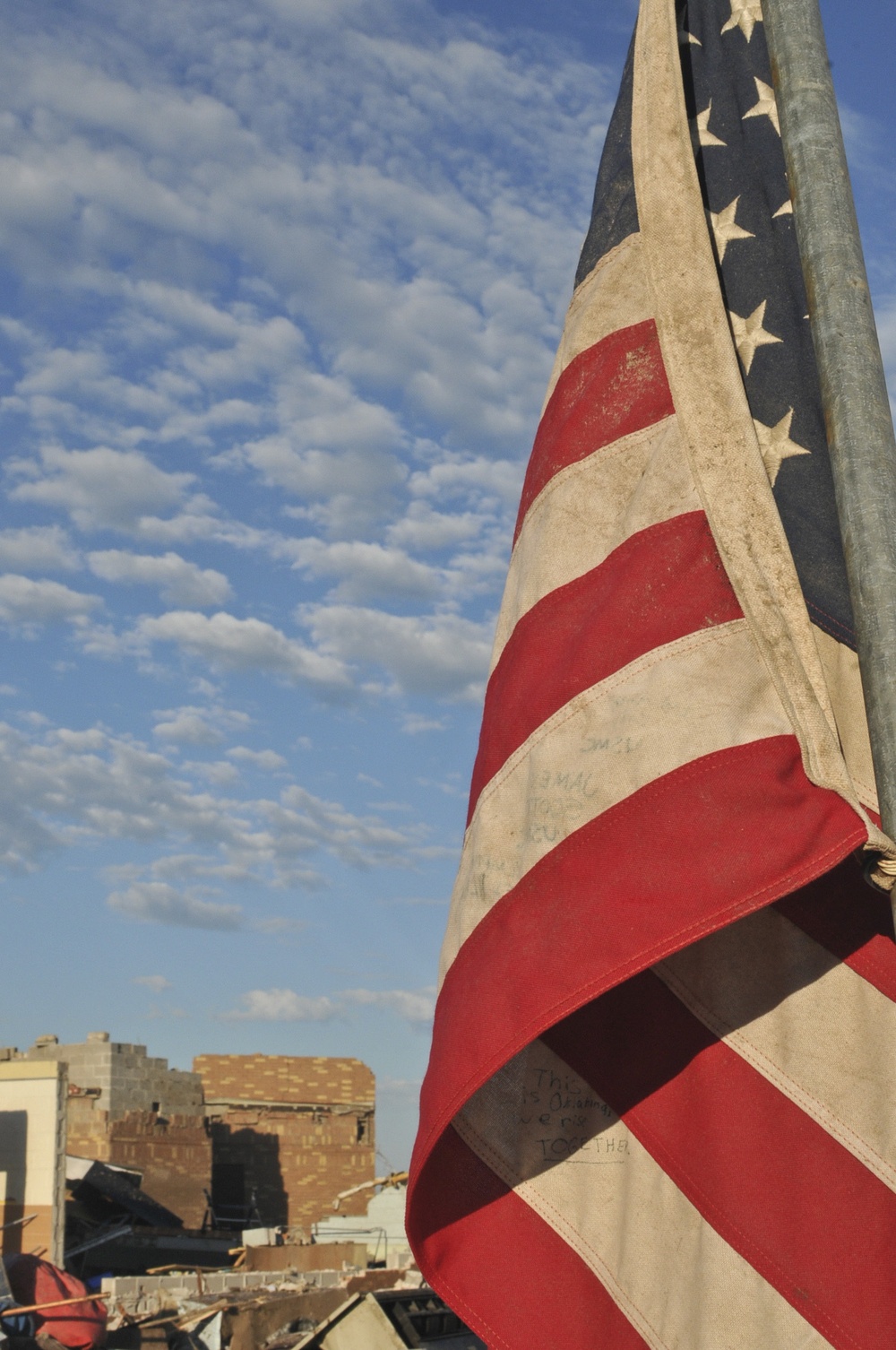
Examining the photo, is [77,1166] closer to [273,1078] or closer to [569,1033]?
[273,1078]

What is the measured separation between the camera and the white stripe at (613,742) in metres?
2.88

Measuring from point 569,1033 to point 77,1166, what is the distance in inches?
1027

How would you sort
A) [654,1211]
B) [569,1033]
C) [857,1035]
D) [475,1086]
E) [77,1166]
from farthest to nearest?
[77,1166], [569,1033], [654,1211], [857,1035], [475,1086]

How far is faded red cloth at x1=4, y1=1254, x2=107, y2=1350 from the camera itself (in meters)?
16.3

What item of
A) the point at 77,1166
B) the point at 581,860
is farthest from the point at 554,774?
the point at 77,1166

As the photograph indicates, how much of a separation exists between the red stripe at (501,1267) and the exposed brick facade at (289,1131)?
32971 millimetres

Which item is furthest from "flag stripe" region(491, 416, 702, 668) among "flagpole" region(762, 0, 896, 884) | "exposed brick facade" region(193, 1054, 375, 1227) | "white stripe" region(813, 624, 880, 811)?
"exposed brick facade" region(193, 1054, 375, 1227)

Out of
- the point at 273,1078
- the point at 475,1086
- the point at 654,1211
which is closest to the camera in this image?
the point at 475,1086

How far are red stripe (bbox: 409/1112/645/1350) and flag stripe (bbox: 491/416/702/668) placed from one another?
4.27 feet

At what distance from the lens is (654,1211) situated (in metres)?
3.22

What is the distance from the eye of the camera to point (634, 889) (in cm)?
279

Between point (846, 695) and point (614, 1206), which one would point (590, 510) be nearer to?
point (846, 695)

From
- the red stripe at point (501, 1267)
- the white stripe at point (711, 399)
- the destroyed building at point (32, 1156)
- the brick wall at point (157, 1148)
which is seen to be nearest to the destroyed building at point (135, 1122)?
the brick wall at point (157, 1148)

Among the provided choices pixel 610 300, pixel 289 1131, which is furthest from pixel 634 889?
pixel 289 1131
